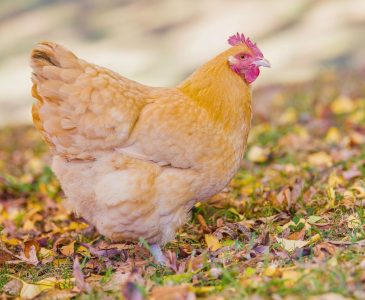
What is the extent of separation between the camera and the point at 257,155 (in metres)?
6.19

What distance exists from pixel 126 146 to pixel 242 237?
989 millimetres

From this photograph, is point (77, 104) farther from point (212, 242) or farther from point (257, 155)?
point (257, 155)

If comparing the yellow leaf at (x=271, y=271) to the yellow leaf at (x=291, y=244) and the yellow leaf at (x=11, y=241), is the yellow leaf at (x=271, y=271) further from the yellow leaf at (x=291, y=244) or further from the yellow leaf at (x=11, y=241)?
the yellow leaf at (x=11, y=241)

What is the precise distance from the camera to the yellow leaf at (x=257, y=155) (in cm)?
616

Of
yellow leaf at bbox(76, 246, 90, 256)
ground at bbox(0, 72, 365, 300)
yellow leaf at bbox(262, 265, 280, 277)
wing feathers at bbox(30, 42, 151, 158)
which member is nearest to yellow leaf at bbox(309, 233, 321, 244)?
ground at bbox(0, 72, 365, 300)

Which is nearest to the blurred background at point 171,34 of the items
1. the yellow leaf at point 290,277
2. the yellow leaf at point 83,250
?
the yellow leaf at point 83,250

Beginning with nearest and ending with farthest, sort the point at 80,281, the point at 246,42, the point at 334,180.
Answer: the point at 80,281
the point at 246,42
the point at 334,180

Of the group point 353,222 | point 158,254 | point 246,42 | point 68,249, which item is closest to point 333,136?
point 246,42

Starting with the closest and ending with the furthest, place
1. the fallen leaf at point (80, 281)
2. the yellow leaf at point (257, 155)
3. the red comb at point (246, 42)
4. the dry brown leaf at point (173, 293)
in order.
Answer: the dry brown leaf at point (173, 293) → the fallen leaf at point (80, 281) → the red comb at point (246, 42) → the yellow leaf at point (257, 155)

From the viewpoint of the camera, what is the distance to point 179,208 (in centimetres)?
395

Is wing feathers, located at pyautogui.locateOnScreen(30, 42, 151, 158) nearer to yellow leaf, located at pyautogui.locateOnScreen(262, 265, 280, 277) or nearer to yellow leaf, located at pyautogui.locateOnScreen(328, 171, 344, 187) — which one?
yellow leaf, located at pyautogui.locateOnScreen(262, 265, 280, 277)

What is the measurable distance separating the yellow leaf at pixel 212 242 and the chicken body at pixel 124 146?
25cm

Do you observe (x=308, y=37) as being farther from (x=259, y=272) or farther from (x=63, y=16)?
(x=259, y=272)

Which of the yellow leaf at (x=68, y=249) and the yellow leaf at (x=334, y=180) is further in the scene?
the yellow leaf at (x=334, y=180)
